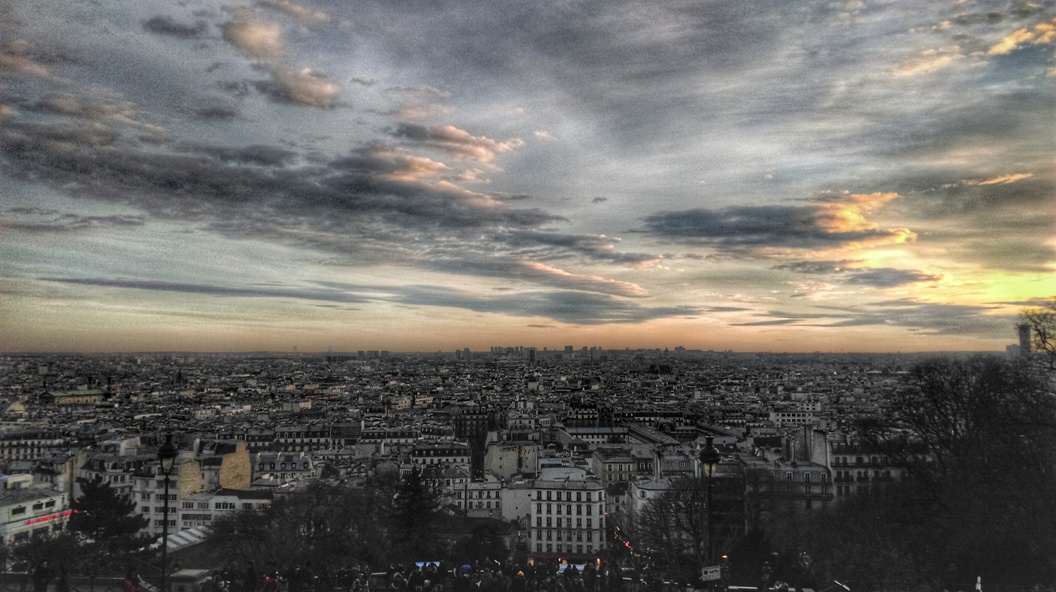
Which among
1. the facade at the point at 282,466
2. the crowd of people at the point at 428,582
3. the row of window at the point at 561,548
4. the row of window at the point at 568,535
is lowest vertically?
the row of window at the point at 561,548

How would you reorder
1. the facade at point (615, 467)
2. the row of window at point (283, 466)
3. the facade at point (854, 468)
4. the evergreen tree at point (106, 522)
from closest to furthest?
the evergreen tree at point (106, 522) < the facade at point (854, 468) < the row of window at point (283, 466) < the facade at point (615, 467)

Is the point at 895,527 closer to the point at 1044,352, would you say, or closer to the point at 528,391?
the point at 1044,352

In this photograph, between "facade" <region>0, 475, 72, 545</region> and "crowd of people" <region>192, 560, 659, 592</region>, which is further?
"facade" <region>0, 475, 72, 545</region>

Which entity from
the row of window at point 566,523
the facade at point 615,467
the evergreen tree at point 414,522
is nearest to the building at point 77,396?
the facade at point 615,467

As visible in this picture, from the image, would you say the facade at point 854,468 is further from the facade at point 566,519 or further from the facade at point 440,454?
the facade at point 440,454

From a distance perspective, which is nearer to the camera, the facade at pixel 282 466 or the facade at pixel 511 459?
the facade at pixel 282 466

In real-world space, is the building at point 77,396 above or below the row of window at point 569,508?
above

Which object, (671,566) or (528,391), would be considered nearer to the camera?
(671,566)

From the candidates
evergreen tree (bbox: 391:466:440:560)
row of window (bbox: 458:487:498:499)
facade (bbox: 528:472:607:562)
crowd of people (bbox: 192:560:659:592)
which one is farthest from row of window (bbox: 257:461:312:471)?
crowd of people (bbox: 192:560:659:592)

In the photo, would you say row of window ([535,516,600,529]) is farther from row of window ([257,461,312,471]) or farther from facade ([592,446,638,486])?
row of window ([257,461,312,471])

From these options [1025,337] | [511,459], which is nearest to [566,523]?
[511,459]

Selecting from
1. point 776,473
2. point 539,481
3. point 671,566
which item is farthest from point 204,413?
point 671,566
